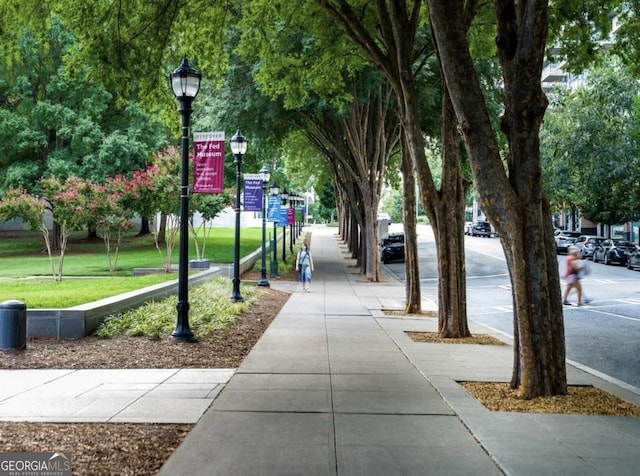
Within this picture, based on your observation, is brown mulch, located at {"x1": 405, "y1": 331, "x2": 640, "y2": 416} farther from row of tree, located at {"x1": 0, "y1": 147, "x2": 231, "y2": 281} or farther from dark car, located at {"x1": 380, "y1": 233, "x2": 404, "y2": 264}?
dark car, located at {"x1": 380, "y1": 233, "x2": 404, "y2": 264}

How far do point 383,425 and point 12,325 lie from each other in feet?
21.3

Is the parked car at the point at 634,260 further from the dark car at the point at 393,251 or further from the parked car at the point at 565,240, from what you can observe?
the dark car at the point at 393,251

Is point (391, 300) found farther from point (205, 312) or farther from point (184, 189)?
point (184, 189)

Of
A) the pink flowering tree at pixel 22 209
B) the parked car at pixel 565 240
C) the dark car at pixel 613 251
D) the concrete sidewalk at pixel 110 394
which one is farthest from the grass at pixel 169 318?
the parked car at pixel 565 240

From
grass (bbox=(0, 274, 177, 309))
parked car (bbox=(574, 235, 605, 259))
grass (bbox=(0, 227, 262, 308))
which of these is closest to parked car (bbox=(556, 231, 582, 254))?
parked car (bbox=(574, 235, 605, 259))

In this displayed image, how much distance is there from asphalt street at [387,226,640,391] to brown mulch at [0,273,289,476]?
5.80 m

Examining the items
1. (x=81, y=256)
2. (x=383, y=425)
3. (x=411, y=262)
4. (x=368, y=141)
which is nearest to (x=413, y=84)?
(x=411, y=262)

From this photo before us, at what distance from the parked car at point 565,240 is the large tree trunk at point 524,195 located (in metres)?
38.2

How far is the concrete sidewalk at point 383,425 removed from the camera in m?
4.74

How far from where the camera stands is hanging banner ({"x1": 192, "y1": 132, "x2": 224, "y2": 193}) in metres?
11.7

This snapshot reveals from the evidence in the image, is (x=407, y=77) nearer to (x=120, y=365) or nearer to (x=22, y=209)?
(x=120, y=365)

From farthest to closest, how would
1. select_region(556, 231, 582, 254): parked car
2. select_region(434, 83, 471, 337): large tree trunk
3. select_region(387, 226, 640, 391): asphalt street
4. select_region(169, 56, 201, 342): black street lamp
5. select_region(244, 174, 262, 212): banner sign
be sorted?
1. select_region(556, 231, 582, 254): parked car
2. select_region(244, 174, 262, 212): banner sign
3. select_region(434, 83, 471, 337): large tree trunk
4. select_region(169, 56, 201, 342): black street lamp
5. select_region(387, 226, 640, 391): asphalt street

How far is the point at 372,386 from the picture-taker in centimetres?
736

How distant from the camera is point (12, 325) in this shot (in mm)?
9305
